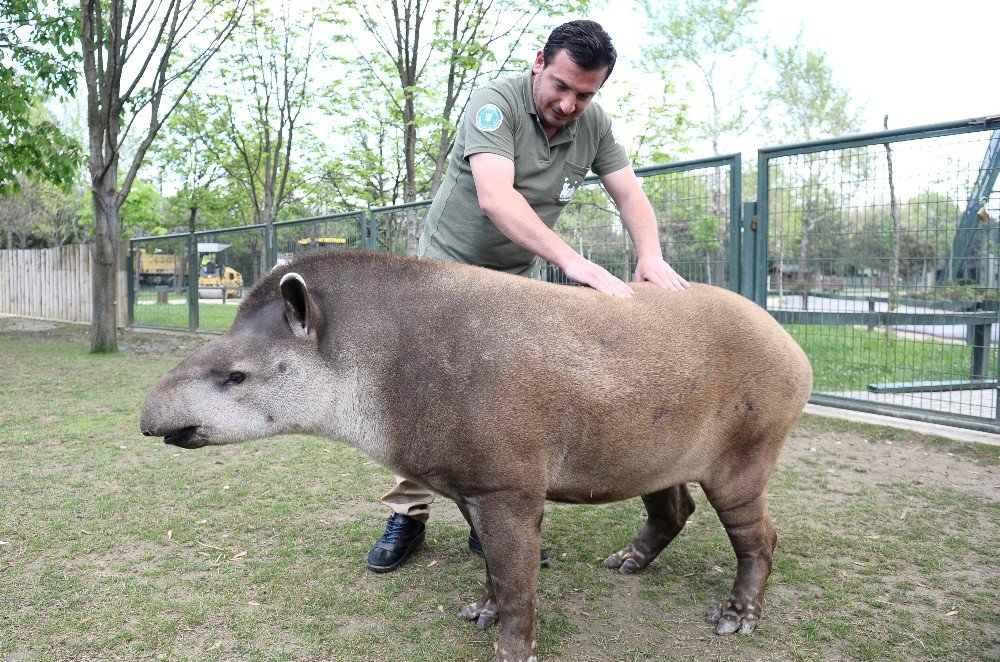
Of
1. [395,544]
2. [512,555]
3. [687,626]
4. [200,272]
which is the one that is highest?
[200,272]

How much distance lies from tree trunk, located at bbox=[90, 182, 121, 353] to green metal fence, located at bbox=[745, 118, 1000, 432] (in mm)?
10300

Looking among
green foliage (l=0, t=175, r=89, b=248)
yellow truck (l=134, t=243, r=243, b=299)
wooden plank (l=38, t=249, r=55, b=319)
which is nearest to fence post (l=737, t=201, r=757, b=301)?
yellow truck (l=134, t=243, r=243, b=299)

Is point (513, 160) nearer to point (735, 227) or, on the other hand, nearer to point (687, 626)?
point (687, 626)

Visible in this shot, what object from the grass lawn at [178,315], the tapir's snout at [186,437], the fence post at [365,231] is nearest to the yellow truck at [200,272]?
the grass lawn at [178,315]

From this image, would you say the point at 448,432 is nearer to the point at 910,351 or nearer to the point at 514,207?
the point at 514,207

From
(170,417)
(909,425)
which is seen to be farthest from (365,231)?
(170,417)

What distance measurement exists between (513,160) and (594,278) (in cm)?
64

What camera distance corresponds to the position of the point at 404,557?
3.87 meters

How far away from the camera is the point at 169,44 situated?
1227 centimetres

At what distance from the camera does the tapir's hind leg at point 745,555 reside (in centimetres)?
311

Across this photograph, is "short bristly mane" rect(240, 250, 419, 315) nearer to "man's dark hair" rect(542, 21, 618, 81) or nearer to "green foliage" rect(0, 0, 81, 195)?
"man's dark hair" rect(542, 21, 618, 81)

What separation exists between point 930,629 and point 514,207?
96.8 inches

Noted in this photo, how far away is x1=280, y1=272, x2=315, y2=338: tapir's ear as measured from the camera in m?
2.64

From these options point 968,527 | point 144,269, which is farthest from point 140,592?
point 144,269
